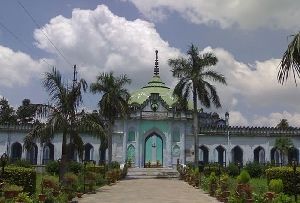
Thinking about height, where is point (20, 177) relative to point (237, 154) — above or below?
below

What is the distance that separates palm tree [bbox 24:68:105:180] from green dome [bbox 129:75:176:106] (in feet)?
92.4

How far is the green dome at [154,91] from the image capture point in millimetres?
51469

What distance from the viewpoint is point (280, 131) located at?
48.9 metres

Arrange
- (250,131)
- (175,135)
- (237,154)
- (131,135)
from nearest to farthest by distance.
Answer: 1. (131,135)
2. (175,135)
3. (250,131)
4. (237,154)

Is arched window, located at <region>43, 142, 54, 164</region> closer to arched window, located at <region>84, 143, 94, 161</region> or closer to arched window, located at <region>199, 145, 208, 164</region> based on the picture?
arched window, located at <region>84, 143, 94, 161</region>

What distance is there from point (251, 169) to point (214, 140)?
44.5 feet

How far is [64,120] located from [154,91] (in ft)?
106

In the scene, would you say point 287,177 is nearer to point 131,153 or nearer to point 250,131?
point 131,153

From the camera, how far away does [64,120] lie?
2112cm

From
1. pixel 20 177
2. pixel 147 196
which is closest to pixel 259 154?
pixel 147 196

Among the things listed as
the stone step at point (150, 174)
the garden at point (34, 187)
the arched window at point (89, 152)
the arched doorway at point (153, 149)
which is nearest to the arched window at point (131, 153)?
the arched window at point (89, 152)

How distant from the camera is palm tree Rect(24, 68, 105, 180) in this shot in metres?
20.9

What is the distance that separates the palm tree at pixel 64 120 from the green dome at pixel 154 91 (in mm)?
28174

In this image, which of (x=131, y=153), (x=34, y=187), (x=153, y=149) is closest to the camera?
(x=34, y=187)
